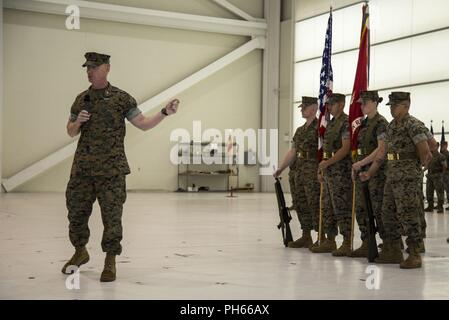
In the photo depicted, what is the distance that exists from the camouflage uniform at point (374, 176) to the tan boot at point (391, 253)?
172 millimetres

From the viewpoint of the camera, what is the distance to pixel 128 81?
24.5m

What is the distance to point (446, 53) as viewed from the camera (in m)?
18.4

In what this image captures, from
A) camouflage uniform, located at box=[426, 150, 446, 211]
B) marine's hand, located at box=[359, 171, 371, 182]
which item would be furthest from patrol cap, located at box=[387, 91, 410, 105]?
camouflage uniform, located at box=[426, 150, 446, 211]

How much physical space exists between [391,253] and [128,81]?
18890 mm

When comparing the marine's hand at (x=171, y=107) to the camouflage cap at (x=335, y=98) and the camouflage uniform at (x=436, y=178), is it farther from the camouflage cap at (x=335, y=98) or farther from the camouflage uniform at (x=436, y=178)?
the camouflage uniform at (x=436, y=178)

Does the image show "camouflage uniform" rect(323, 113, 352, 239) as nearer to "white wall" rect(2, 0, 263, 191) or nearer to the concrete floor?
the concrete floor

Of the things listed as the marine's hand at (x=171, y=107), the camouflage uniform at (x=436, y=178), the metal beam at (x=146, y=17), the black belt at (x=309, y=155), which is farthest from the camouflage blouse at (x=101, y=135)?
the metal beam at (x=146, y=17)

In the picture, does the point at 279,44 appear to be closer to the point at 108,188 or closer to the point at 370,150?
the point at 370,150

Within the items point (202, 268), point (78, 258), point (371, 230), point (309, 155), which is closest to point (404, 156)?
point (371, 230)

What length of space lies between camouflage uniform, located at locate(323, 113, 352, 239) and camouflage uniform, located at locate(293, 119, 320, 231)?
0.38 meters

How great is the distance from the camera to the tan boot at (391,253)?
6.76 m

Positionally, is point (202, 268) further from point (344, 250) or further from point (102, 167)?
point (344, 250)
